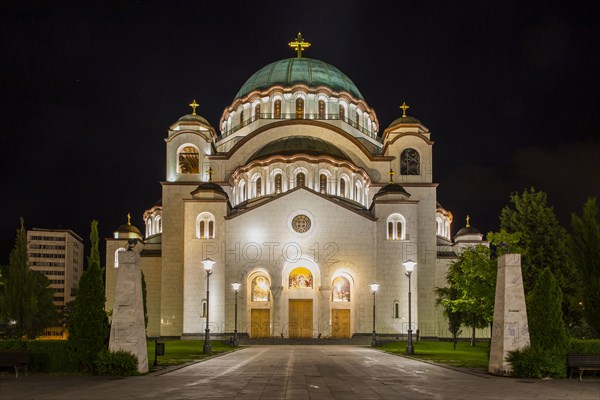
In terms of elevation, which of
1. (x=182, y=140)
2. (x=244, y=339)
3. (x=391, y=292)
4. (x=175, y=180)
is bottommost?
(x=244, y=339)

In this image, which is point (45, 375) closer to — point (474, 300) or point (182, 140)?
point (474, 300)

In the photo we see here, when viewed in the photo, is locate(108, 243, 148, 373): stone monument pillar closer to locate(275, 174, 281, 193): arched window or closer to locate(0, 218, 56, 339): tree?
locate(0, 218, 56, 339): tree

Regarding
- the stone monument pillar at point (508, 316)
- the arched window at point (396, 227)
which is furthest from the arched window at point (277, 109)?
the stone monument pillar at point (508, 316)

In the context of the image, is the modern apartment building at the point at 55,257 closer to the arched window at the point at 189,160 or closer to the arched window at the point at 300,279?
the arched window at the point at 189,160

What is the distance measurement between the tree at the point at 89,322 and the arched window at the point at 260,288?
2563 cm

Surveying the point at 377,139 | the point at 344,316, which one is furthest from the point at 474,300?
the point at 377,139

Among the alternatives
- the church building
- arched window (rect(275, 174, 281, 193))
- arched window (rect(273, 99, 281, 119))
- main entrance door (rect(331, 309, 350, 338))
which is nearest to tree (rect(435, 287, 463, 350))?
the church building

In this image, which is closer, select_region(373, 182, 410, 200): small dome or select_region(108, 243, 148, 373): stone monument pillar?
select_region(108, 243, 148, 373): stone monument pillar

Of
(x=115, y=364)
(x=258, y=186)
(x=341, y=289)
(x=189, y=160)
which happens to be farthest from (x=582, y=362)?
(x=189, y=160)

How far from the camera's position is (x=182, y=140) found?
5219cm

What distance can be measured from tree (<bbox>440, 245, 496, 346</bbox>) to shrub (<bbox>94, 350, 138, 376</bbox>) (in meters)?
20.6

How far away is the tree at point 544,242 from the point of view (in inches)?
1350

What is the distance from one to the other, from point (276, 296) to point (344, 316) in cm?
461

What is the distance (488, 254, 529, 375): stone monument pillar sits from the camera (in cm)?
1783
